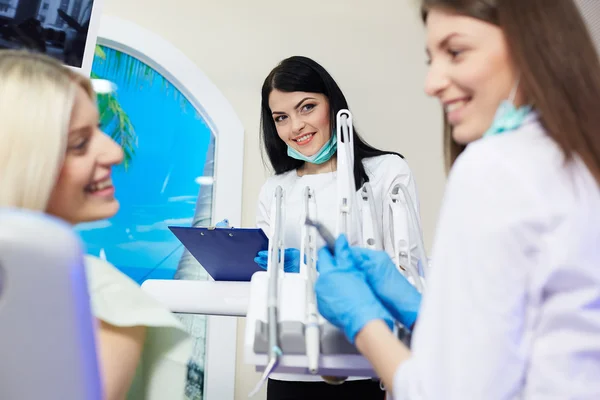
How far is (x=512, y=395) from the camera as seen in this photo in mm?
625

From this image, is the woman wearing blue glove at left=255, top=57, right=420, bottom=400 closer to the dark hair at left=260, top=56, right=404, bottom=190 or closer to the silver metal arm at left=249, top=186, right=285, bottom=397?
the dark hair at left=260, top=56, right=404, bottom=190

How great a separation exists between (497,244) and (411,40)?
2261 millimetres

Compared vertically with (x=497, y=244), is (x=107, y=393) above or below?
below

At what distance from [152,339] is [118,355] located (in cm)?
10

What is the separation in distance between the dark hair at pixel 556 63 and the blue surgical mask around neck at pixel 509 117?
2cm

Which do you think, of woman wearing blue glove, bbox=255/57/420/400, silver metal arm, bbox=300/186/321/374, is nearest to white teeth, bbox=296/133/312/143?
woman wearing blue glove, bbox=255/57/420/400

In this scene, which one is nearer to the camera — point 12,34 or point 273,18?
point 12,34

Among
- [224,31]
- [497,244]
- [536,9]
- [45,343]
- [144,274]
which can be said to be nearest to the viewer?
[45,343]

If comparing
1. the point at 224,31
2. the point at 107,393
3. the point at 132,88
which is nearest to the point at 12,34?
the point at 132,88

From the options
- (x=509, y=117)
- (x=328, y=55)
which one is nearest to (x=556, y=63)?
(x=509, y=117)

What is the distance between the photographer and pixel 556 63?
27.0 inches

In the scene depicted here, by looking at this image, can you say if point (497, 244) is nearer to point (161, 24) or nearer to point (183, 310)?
point (183, 310)

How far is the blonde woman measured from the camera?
2.08ft

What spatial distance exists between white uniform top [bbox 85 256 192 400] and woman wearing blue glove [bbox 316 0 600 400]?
273mm
